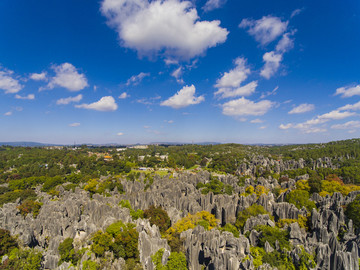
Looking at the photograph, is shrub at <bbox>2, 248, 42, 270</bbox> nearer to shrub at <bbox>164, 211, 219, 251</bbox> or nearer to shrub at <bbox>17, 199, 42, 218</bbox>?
shrub at <bbox>164, 211, 219, 251</bbox>

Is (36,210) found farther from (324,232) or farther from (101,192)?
(324,232)

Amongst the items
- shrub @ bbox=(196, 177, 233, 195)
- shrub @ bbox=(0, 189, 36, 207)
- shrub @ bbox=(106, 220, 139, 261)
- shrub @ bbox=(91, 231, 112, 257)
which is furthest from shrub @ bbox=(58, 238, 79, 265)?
shrub @ bbox=(0, 189, 36, 207)

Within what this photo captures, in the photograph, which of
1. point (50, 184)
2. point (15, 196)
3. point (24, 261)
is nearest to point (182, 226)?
point (24, 261)

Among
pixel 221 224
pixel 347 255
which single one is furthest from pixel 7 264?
pixel 347 255

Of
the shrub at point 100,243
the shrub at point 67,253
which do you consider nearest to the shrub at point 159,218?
the shrub at point 100,243

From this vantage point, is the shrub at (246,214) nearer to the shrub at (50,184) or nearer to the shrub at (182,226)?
the shrub at (182,226)

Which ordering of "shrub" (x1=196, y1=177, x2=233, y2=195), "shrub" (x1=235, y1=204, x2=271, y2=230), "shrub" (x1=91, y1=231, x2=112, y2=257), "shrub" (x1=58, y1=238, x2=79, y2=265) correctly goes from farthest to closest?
"shrub" (x1=196, y1=177, x2=233, y2=195), "shrub" (x1=235, y1=204, x2=271, y2=230), "shrub" (x1=91, y1=231, x2=112, y2=257), "shrub" (x1=58, y1=238, x2=79, y2=265)
